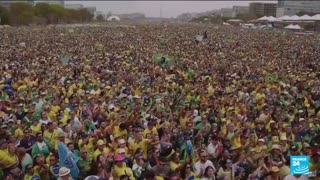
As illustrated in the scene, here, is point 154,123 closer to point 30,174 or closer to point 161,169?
point 161,169

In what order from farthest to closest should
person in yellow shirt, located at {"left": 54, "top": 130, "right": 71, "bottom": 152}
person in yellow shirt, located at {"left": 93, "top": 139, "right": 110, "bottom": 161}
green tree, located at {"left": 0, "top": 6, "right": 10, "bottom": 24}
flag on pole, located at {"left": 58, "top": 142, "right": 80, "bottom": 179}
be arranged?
1. green tree, located at {"left": 0, "top": 6, "right": 10, "bottom": 24}
2. person in yellow shirt, located at {"left": 54, "top": 130, "right": 71, "bottom": 152}
3. person in yellow shirt, located at {"left": 93, "top": 139, "right": 110, "bottom": 161}
4. flag on pole, located at {"left": 58, "top": 142, "right": 80, "bottom": 179}

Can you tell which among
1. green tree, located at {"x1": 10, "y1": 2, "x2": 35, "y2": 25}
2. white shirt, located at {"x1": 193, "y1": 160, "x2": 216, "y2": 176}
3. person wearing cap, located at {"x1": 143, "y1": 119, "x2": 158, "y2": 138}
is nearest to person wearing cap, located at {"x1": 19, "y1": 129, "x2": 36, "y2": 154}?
person wearing cap, located at {"x1": 143, "y1": 119, "x2": 158, "y2": 138}

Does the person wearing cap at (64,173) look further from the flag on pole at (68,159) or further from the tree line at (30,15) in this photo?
the tree line at (30,15)

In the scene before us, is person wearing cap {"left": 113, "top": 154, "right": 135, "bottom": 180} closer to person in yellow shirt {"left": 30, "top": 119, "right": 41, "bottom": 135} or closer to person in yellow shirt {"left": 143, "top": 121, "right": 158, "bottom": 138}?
person in yellow shirt {"left": 143, "top": 121, "right": 158, "bottom": 138}

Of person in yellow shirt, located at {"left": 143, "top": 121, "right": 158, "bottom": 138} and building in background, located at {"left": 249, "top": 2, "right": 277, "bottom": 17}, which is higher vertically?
building in background, located at {"left": 249, "top": 2, "right": 277, "bottom": 17}

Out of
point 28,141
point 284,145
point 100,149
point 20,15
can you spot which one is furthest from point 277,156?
point 20,15

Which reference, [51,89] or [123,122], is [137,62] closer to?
[51,89]

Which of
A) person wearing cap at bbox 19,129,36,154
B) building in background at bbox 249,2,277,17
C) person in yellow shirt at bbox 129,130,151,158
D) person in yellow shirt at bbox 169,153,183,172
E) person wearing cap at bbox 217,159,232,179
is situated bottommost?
person wearing cap at bbox 217,159,232,179
